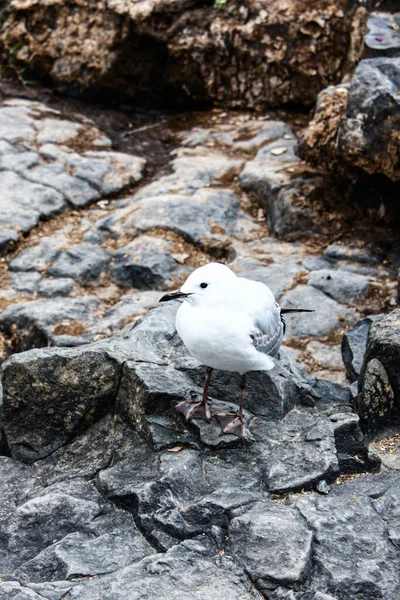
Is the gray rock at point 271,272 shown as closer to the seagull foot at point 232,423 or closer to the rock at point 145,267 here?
the rock at point 145,267

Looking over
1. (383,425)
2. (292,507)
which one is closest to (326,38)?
(383,425)

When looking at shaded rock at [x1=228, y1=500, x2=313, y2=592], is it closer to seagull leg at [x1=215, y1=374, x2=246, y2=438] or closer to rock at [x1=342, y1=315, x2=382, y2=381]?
seagull leg at [x1=215, y1=374, x2=246, y2=438]

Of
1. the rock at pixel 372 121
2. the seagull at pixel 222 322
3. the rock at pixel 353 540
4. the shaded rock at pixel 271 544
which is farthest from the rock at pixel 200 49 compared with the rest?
the shaded rock at pixel 271 544

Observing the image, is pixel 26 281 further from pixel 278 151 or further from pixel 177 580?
pixel 177 580

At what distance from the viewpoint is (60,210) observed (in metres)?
6.54

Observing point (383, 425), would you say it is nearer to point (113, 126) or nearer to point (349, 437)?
point (349, 437)

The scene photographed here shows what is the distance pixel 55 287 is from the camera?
569 centimetres

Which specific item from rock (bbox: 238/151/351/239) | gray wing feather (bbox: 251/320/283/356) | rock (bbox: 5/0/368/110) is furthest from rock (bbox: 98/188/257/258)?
gray wing feather (bbox: 251/320/283/356)

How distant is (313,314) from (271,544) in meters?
2.68

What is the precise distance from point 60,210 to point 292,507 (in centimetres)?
416

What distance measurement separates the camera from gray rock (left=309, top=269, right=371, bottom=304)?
548cm

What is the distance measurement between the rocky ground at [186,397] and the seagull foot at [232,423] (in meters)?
0.05

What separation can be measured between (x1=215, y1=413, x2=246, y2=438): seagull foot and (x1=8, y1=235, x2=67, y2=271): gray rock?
112 inches

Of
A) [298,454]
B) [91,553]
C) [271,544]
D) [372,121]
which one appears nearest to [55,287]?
[372,121]
